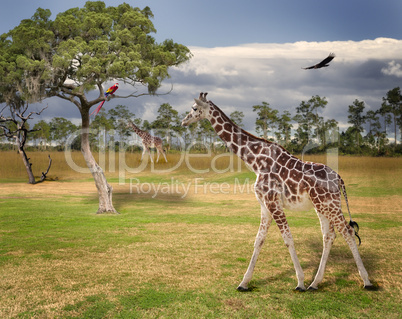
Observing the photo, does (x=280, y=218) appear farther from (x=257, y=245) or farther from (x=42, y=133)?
(x=42, y=133)

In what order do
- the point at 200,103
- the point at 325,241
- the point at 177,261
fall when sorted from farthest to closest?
the point at 177,261 → the point at 200,103 → the point at 325,241

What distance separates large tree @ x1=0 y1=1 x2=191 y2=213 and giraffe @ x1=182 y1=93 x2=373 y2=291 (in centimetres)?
900

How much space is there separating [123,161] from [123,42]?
819 inches

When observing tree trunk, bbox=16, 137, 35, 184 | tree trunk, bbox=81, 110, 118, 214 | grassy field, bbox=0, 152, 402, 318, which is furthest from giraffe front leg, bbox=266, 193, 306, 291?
tree trunk, bbox=16, 137, 35, 184

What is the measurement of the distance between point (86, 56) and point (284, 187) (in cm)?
1069

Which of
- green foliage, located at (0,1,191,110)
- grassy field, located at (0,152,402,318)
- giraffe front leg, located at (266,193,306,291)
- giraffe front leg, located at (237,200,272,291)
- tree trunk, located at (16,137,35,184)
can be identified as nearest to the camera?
grassy field, located at (0,152,402,318)

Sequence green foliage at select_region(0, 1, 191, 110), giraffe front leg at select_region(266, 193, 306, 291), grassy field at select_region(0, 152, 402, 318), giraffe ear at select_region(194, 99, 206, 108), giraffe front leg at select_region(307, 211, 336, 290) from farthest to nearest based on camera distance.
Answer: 1. green foliage at select_region(0, 1, 191, 110)
2. giraffe ear at select_region(194, 99, 206, 108)
3. giraffe front leg at select_region(307, 211, 336, 290)
4. giraffe front leg at select_region(266, 193, 306, 291)
5. grassy field at select_region(0, 152, 402, 318)

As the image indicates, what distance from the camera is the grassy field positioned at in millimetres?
5691

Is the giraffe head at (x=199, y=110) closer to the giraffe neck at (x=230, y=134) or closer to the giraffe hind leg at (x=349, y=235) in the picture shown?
the giraffe neck at (x=230, y=134)

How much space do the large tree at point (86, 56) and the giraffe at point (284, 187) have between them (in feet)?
29.5

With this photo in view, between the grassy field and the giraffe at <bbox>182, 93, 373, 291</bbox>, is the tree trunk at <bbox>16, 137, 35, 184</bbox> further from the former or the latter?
the giraffe at <bbox>182, 93, 373, 291</bbox>

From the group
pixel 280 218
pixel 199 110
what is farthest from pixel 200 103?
pixel 280 218

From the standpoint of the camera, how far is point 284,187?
6.19 m

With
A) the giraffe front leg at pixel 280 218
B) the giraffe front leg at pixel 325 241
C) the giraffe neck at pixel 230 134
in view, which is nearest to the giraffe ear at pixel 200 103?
the giraffe neck at pixel 230 134
